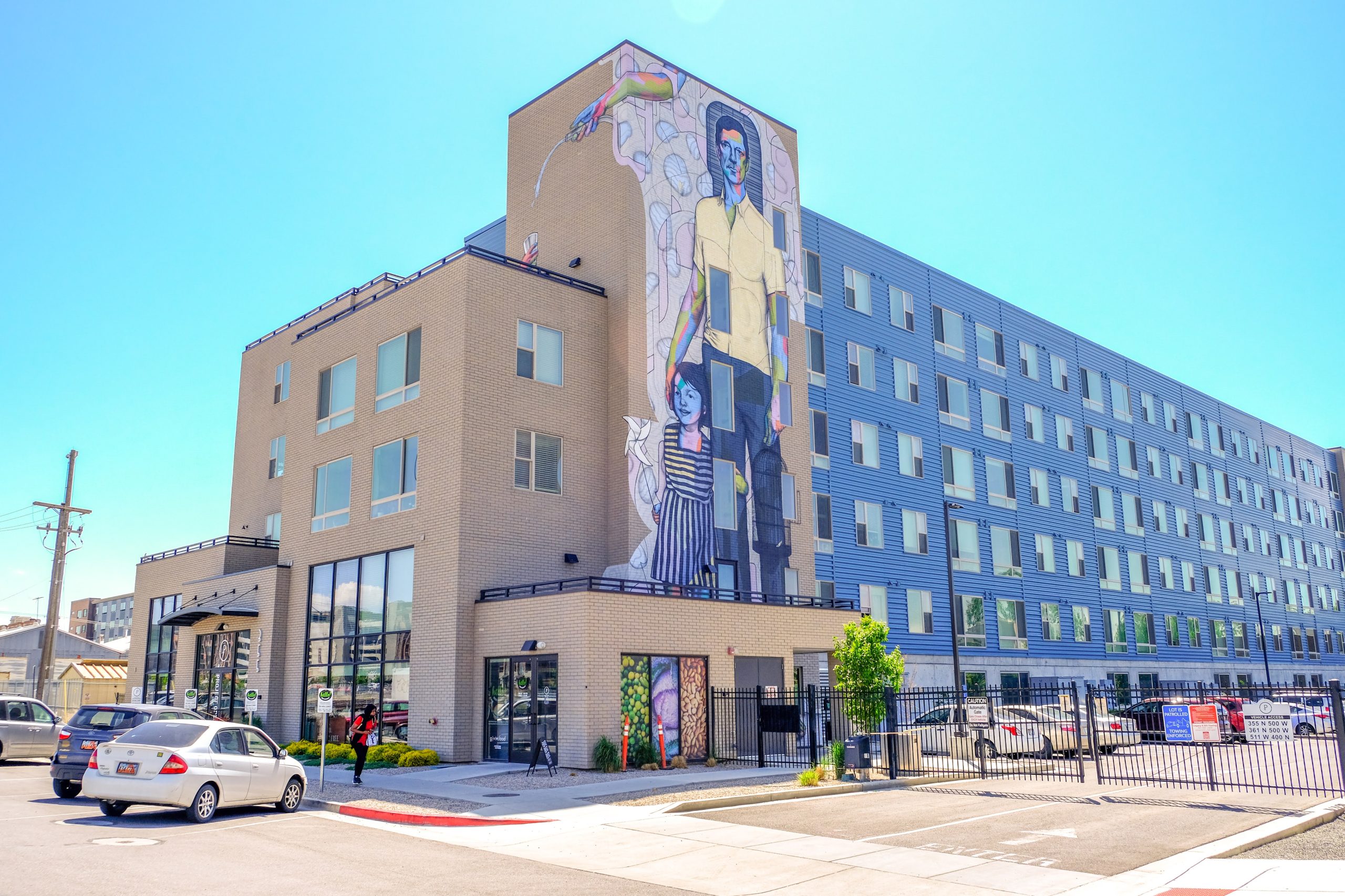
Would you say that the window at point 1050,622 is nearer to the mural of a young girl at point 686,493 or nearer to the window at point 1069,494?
the window at point 1069,494

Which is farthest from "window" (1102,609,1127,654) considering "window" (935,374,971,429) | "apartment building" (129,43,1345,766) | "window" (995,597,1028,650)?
"apartment building" (129,43,1345,766)

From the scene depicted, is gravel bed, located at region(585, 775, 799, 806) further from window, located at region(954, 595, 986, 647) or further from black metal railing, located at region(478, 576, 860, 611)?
window, located at region(954, 595, 986, 647)

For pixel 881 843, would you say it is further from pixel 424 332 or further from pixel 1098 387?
pixel 1098 387

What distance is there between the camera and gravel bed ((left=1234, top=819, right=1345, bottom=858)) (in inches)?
506

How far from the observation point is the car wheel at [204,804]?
15.6 m

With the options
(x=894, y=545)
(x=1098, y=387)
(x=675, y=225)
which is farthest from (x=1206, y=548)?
(x=675, y=225)

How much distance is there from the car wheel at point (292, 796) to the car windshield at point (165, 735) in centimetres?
200

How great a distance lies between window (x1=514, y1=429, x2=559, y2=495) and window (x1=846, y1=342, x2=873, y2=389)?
58.3ft

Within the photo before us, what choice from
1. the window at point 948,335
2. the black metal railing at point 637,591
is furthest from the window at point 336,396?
the window at point 948,335

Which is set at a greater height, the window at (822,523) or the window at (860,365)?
the window at (860,365)

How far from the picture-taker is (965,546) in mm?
47125

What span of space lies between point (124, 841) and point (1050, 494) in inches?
1847

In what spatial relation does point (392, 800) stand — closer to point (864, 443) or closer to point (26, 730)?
point (26, 730)

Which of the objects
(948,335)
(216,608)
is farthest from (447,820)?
(948,335)
